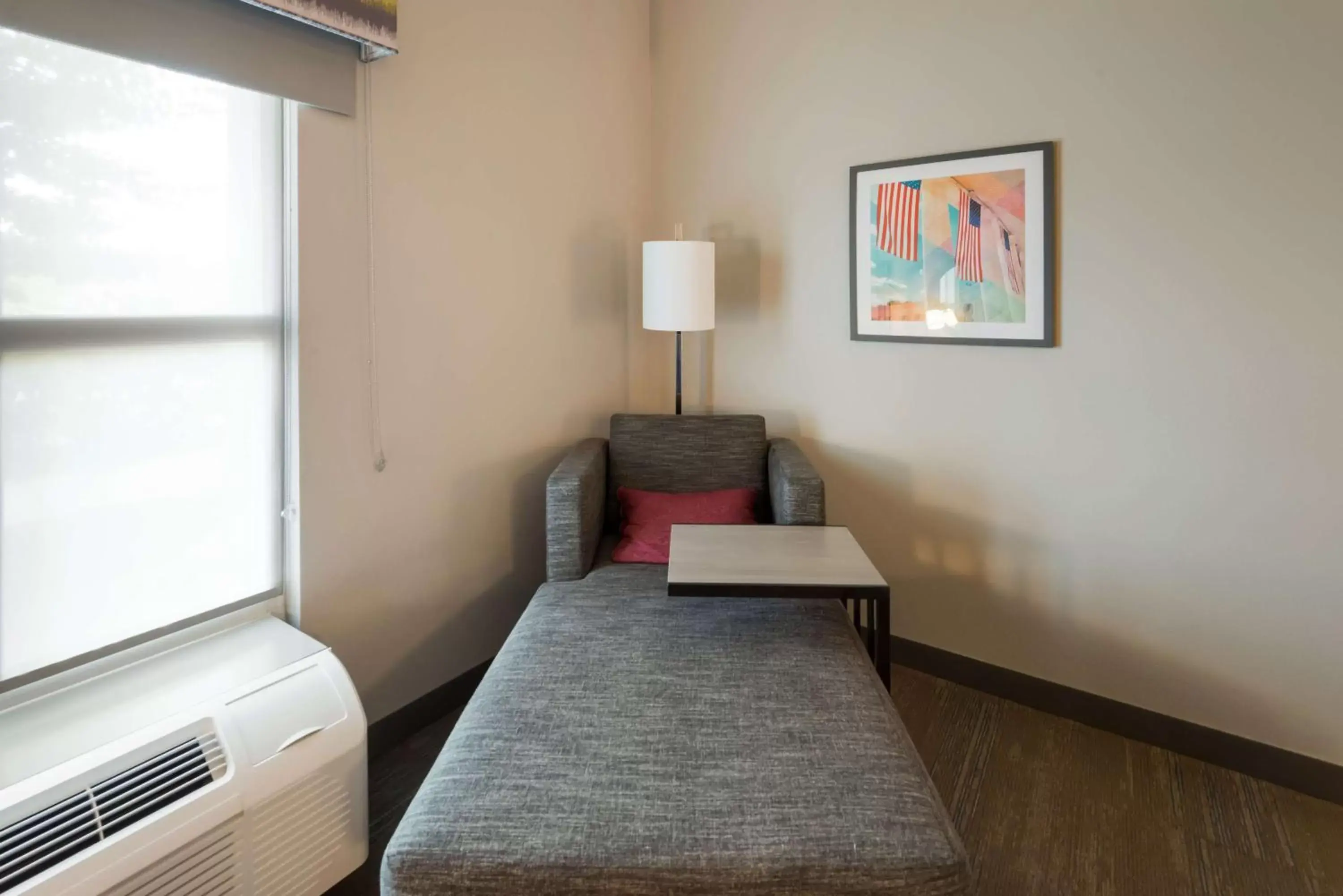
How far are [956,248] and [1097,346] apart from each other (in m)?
0.51

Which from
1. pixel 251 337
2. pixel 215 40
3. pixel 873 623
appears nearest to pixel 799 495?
pixel 873 623

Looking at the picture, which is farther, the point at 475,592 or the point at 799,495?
the point at 475,592

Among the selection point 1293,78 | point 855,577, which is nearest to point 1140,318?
point 1293,78

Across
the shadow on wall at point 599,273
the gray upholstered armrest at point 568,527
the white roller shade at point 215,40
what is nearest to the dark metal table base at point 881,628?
the gray upholstered armrest at point 568,527

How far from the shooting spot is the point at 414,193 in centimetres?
203

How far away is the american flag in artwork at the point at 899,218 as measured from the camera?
2369mm

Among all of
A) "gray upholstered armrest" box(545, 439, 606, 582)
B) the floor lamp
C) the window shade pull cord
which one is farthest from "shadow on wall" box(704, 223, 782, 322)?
the window shade pull cord

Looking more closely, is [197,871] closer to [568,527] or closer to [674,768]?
[674,768]

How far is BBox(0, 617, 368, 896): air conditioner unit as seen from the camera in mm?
1182

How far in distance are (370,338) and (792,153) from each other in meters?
1.59

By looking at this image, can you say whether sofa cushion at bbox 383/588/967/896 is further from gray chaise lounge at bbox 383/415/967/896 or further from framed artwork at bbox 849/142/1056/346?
framed artwork at bbox 849/142/1056/346

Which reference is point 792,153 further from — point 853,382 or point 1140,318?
point 1140,318

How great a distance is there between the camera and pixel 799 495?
2.14 m

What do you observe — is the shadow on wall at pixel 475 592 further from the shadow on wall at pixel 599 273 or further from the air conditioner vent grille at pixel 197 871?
the air conditioner vent grille at pixel 197 871
